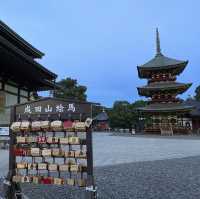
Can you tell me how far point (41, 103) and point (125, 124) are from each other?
49.1 meters

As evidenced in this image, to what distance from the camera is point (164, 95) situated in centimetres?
4038

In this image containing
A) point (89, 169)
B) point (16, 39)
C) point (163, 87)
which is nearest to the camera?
point (89, 169)

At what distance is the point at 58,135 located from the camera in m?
4.91

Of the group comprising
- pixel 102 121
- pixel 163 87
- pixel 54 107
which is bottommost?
pixel 54 107

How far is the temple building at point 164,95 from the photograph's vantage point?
126 feet

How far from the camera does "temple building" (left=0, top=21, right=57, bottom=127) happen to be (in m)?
12.5

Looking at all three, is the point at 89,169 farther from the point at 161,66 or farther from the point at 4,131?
the point at 161,66

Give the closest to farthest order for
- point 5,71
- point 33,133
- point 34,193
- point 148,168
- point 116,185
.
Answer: point 33,133 < point 34,193 < point 116,185 < point 148,168 < point 5,71

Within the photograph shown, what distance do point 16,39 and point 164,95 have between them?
1040 inches

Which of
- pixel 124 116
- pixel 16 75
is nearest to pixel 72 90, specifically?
pixel 124 116

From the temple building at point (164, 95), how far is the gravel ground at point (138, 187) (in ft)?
99.2

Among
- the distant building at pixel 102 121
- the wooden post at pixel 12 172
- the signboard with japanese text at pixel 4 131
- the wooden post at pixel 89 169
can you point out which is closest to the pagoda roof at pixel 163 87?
the distant building at pixel 102 121

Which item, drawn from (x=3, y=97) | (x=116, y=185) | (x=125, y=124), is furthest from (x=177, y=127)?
(x=116, y=185)

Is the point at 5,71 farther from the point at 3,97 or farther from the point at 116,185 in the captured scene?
the point at 116,185
